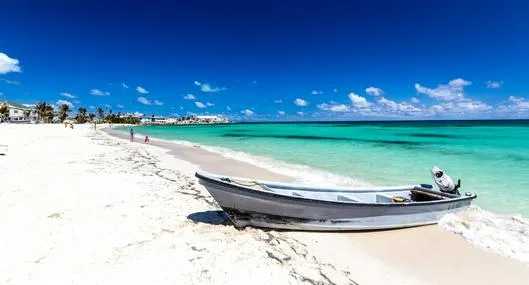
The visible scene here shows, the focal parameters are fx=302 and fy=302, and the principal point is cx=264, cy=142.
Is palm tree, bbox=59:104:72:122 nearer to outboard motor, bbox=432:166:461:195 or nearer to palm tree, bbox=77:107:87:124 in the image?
palm tree, bbox=77:107:87:124

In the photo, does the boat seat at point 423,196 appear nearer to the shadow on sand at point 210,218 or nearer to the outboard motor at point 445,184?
the outboard motor at point 445,184

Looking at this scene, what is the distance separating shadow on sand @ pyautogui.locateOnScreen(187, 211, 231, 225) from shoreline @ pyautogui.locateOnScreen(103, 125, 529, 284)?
150 cm

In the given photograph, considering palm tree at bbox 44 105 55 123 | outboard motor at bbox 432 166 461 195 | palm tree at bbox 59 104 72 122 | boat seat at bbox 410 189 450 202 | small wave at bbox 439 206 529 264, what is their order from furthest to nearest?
palm tree at bbox 59 104 72 122
palm tree at bbox 44 105 55 123
outboard motor at bbox 432 166 461 195
boat seat at bbox 410 189 450 202
small wave at bbox 439 206 529 264

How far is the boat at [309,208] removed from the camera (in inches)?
225

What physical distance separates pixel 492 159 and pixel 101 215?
21865 mm

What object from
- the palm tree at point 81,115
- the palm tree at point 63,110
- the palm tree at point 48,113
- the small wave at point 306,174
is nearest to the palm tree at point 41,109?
the palm tree at point 48,113

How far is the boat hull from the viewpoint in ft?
18.7

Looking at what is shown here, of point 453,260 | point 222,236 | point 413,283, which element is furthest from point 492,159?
point 222,236

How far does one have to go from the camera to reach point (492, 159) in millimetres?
19062

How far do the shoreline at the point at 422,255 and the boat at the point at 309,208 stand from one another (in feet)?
0.69

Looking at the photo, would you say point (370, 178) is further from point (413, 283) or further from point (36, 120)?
point (36, 120)

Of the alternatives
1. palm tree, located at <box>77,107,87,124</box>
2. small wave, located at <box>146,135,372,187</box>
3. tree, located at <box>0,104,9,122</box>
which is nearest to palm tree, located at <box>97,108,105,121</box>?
palm tree, located at <box>77,107,87,124</box>

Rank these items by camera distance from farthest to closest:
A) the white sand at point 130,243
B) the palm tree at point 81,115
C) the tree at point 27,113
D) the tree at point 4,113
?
the palm tree at point 81,115, the tree at point 27,113, the tree at point 4,113, the white sand at point 130,243

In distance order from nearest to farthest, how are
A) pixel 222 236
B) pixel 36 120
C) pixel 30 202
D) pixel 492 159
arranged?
pixel 222 236 → pixel 30 202 → pixel 492 159 → pixel 36 120
